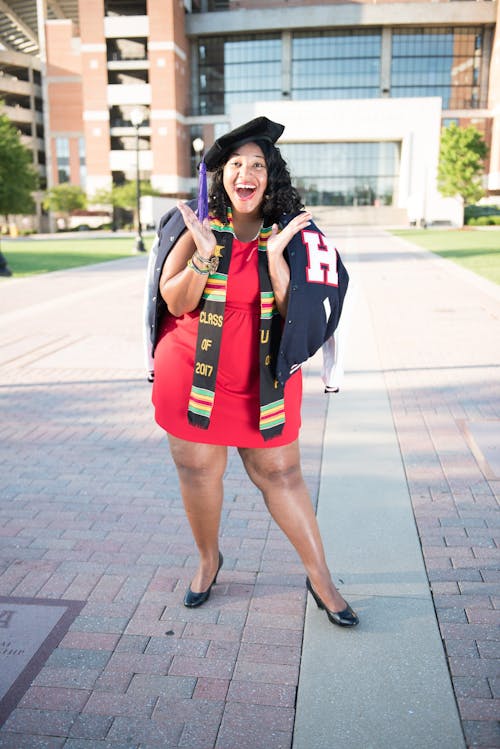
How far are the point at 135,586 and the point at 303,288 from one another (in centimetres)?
167

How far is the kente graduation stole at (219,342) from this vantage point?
106 inches

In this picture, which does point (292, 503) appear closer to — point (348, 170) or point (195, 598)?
point (195, 598)

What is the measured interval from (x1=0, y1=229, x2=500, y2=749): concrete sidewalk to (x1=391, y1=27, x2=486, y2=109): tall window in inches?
2906

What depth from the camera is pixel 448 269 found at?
1912 cm

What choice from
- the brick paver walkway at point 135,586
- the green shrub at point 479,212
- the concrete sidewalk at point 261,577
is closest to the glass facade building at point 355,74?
the green shrub at point 479,212

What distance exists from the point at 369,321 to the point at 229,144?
333 inches

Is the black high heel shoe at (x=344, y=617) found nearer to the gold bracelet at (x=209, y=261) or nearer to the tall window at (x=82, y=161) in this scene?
the gold bracelet at (x=209, y=261)

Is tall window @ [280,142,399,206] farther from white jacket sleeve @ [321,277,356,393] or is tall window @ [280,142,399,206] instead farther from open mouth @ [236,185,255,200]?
open mouth @ [236,185,255,200]

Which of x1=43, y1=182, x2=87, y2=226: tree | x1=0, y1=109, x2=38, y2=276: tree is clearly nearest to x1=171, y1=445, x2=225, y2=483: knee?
x1=0, y1=109, x2=38, y2=276: tree

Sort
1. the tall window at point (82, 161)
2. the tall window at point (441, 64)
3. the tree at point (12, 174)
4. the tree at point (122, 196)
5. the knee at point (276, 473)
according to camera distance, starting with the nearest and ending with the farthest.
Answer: the knee at point (276, 473), the tree at point (12, 174), the tree at point (122, 196), the tall window at point (441, 64), the tall window at point (82, 161)

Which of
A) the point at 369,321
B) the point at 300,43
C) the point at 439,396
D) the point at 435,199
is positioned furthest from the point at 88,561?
the point at 300,43

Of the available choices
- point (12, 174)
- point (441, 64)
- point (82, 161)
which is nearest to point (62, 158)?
point (82, 161)

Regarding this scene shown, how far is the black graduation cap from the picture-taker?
8.63 ft

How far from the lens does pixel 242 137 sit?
268 centimetres
